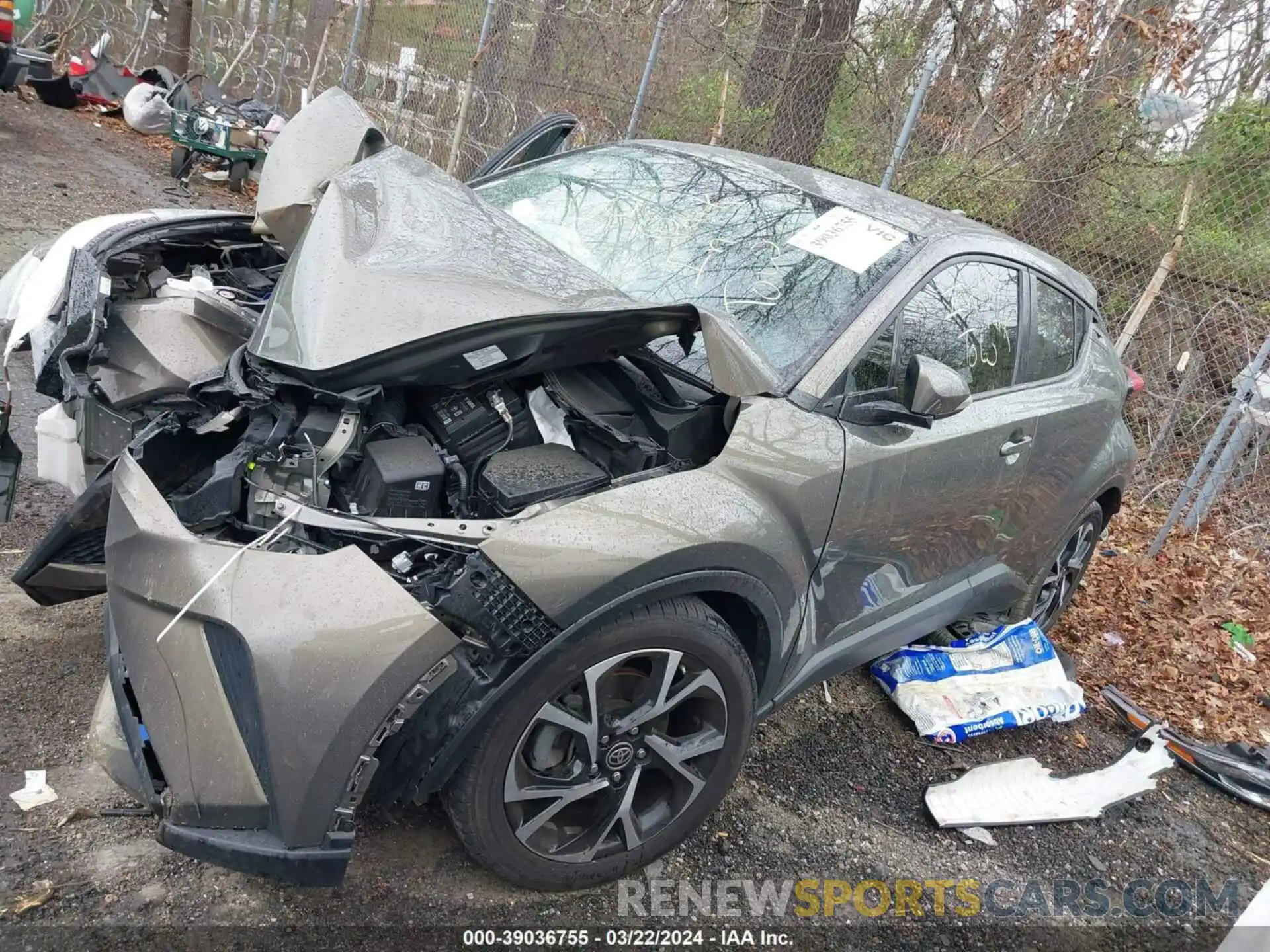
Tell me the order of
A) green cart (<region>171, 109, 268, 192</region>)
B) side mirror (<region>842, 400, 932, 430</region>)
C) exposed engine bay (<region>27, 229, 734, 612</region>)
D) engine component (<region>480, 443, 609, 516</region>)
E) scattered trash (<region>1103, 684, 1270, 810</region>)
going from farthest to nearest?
1. green cart (<region>171, 109, 268, 192</region>)
2. scattered trash (<region>1103, 684, 1270, 810</region>)
3. side mirror (<region>842, 400, 932, 430</region>)
4. engine component (<region>480, 443, 609, 516</region>)
5. exposed engine bay (<region>27, 229, 734, 612</region>)

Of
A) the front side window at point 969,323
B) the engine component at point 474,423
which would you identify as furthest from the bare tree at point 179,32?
the front side window at point 969,323

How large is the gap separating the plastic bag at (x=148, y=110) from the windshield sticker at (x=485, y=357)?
28.8ft

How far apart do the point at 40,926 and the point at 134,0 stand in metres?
15.6

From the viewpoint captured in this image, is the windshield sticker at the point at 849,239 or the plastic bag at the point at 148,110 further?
the plastic bag at the point at 148,110

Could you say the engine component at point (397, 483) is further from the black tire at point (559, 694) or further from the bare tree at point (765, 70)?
the bare tree at point (765, 70)

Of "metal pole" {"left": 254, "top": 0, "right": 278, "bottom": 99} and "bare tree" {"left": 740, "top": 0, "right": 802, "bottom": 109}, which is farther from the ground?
"bare tree" {"left": 740, "top": 0, "right": 802, "bottom": 109}

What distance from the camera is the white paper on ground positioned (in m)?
2.58

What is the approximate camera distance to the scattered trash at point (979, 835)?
315 centimetres

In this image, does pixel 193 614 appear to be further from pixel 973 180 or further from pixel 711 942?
pixel 973 180

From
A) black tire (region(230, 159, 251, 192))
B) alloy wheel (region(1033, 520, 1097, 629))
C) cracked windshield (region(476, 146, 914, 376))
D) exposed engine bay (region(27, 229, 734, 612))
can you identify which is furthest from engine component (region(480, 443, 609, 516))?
black tire (region(230, 159, 251, 192))

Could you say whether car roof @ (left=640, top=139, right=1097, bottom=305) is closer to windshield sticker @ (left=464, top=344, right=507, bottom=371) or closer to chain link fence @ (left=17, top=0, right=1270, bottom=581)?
windshield sticker @ (left=464, top=344, right=507, bottom=371)

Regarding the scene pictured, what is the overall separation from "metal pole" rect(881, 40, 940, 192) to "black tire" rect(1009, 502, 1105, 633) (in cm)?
283

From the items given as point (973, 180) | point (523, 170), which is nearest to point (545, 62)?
point (973, 180)

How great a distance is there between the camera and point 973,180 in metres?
7.62
